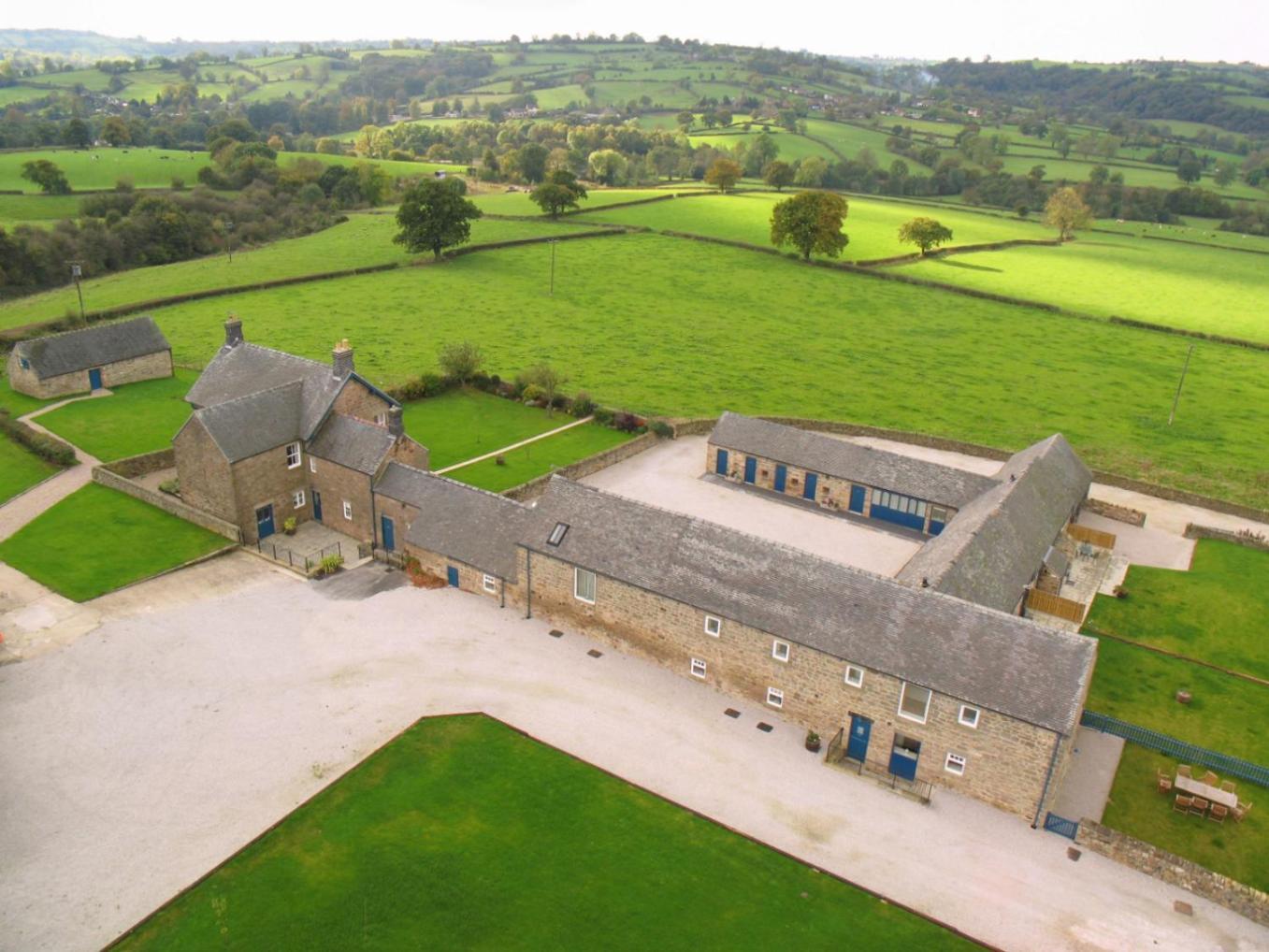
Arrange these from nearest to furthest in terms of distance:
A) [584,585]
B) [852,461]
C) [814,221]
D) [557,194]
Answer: [584,585] < [852,461] < [814,221] < [557,194]

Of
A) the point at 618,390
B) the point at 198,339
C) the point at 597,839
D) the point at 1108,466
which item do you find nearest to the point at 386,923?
the point at 597,839

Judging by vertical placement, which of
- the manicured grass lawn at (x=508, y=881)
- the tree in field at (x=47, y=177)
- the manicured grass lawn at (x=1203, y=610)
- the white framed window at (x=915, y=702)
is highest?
the tree in field at (x=47, y=177)

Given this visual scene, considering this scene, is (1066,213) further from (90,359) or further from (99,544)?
(99,544)

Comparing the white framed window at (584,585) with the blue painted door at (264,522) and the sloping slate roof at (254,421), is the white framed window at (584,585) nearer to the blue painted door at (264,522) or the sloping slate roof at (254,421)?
the blue painted door at (264,522)

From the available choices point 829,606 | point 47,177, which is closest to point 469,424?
point 829,606

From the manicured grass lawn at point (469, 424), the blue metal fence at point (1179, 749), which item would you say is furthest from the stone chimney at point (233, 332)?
the blue metal fence at point (1179, 749)

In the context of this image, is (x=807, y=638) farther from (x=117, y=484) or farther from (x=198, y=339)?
(x=198, y=339)
